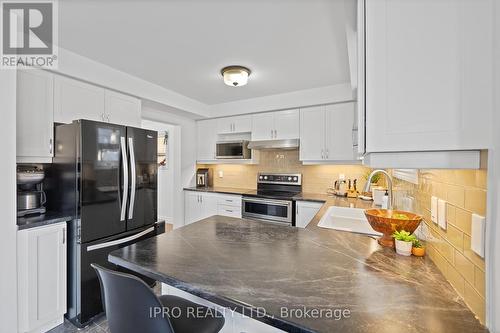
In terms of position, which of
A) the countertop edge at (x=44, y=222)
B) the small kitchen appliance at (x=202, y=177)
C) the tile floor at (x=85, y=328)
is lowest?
the tile floor at (x=85, y=328)

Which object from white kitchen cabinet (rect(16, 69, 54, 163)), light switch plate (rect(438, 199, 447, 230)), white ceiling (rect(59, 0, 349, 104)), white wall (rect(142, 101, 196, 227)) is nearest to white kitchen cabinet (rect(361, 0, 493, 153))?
light switch plate (rect(438, 199, 447, 230))

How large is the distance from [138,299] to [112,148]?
1725 millimetres

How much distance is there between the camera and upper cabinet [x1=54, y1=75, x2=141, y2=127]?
2.12 m

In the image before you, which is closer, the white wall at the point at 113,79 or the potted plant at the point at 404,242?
the potted plant at the point at 404,242

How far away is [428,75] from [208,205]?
353 centimetres

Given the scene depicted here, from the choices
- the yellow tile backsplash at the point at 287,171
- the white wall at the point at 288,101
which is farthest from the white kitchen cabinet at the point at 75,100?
the yellow tile backsplash at the point at 287,171

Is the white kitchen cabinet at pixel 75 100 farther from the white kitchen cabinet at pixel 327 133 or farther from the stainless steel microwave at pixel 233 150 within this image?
the white kitchen cabinet at pixel 327 133

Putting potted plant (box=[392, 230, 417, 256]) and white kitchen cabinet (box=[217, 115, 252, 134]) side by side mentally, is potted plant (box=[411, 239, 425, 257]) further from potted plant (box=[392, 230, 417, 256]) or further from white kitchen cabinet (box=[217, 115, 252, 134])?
white kitchen cabinet (box=[217, 115, 252, 134])

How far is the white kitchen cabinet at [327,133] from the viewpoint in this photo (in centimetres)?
306

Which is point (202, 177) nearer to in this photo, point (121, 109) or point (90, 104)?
point (121, 109)

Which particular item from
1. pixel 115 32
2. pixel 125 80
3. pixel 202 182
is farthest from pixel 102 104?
pixel 202 182

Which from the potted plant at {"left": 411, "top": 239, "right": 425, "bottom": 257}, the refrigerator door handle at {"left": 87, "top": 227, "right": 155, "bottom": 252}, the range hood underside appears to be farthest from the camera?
the range hood underside

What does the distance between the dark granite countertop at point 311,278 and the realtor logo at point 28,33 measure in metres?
1.76

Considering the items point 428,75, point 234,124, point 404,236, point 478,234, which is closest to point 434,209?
point 404,236
